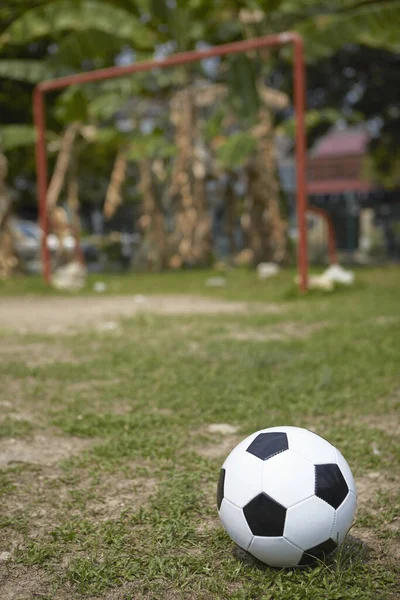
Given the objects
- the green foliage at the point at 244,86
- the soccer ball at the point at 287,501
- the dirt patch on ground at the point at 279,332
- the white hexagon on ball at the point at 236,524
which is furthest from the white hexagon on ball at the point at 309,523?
the green foliage at the point at 244,86

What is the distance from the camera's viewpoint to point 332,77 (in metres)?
20.8

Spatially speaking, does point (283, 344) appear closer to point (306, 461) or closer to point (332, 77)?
point (306, 461)

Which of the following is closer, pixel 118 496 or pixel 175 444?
pixel 118 496

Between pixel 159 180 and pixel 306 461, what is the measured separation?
1465 cm

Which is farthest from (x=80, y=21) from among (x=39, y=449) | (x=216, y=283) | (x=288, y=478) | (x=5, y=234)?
(x=288, y=478)

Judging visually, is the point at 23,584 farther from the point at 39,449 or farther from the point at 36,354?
the point at 36,354

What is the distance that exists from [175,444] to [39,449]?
0.68 metres

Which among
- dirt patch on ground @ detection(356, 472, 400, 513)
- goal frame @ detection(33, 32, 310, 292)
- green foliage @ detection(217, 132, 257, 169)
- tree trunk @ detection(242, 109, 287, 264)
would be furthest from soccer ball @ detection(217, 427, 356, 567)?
tree trunk @ detection(242, 109, 287, 264)

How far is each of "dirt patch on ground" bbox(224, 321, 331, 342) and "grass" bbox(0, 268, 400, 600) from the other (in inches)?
1.2

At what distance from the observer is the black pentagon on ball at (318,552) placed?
7.48 ft

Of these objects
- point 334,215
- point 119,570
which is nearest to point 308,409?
point 119,570

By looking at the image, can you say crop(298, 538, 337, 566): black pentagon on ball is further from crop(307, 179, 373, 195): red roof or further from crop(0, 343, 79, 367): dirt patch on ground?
crop(307, 179, 373, 195): red roof

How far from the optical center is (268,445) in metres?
2.42

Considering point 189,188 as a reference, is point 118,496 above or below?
below
